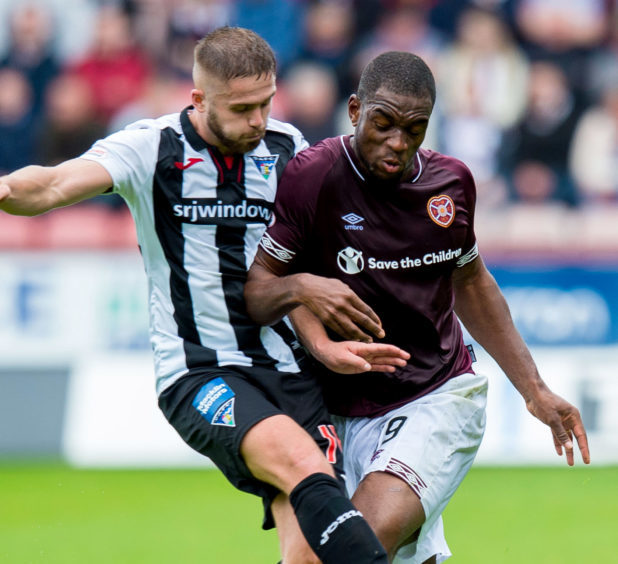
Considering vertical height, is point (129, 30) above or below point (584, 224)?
above

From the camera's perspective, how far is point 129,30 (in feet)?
41.0

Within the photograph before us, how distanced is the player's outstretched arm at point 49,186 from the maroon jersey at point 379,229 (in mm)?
726

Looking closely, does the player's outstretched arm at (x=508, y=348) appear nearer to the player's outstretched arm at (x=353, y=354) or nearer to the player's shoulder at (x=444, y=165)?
the player's shoulder at (x=444, y=165)

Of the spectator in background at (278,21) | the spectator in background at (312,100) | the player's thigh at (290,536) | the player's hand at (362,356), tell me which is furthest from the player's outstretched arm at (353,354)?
the spectator in background at (278,21)

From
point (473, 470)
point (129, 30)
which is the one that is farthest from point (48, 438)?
point (129, 30)

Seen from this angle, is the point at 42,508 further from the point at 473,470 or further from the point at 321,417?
the point at 321,417

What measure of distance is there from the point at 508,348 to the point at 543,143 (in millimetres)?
7062

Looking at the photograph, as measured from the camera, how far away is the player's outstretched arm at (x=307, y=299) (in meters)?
4.46

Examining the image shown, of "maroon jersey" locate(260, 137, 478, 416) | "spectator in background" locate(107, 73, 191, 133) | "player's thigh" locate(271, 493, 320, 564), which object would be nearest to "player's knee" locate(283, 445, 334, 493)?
"player's thigh" locate(271, 493, 320, 564)

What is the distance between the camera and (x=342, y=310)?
446cm

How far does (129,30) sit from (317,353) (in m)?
8.60

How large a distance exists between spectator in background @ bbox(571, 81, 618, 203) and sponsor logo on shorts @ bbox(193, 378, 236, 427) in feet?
25.1

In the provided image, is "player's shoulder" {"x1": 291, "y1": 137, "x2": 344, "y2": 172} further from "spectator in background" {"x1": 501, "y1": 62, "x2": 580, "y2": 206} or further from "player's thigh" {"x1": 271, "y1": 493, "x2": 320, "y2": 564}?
"spectator in background" {"x1": 501, "y1": 62, "x2": 580, "y2": 206}

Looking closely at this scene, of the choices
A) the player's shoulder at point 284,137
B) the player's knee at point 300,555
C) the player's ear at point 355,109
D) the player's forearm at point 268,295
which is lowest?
the player's knee at point 300,555
